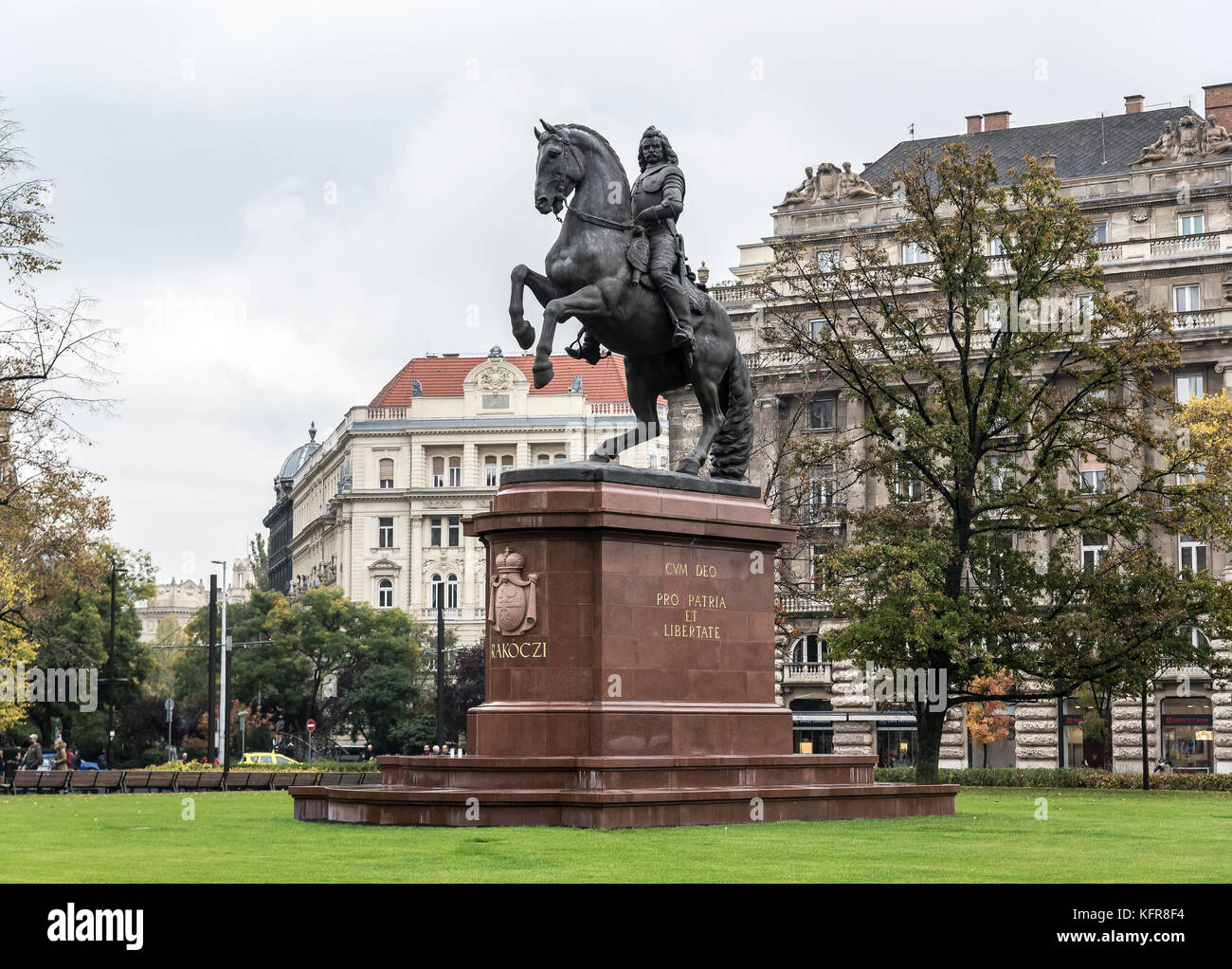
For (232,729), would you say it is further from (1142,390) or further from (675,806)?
(675,806)

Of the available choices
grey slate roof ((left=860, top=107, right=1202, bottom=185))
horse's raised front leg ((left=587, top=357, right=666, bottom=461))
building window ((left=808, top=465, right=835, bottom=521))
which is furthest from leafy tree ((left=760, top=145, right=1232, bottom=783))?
grey slate roof ((left=860, top=107, right=1202, bottom=185))

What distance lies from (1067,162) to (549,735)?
216 feet

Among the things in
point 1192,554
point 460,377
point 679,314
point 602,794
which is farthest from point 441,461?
point 602,794

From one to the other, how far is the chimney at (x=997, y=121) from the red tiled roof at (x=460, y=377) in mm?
37758

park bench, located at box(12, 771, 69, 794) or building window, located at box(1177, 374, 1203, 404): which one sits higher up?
building window, located at box(1177, 374, 1203, 404)

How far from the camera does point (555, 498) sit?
20.8 m

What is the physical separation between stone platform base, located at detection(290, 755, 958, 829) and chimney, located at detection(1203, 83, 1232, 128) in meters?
64.2

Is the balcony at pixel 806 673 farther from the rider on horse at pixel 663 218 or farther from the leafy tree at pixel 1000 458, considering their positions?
the rider on horse at pixel 663 218

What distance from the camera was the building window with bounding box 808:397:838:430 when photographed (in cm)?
7600

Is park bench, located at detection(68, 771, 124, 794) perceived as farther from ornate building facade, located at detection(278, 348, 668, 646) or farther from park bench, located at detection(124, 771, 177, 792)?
ornate building facade, located at detection(278, 348, 668, 646)

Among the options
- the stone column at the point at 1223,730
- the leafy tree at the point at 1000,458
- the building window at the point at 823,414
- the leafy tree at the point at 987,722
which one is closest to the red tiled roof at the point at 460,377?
the building window at the point at 823,414

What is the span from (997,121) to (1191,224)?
505 inches

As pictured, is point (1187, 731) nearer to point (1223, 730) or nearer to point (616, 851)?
point (1223, 730)

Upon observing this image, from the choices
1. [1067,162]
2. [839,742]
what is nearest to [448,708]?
[839,742]
